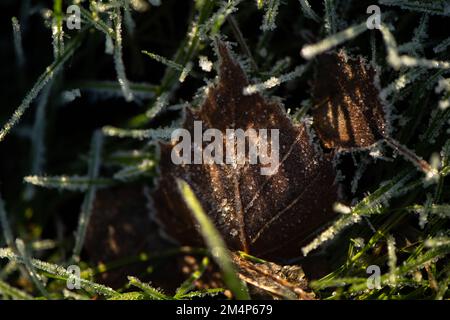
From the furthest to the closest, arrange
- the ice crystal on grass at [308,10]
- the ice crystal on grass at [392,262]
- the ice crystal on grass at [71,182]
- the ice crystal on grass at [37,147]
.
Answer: the ice crystal on grass at [37,147] → the ice crystal on grass at [71,182] → the ice crystal on grass at [308,10] → the ice crystal on grass at [392,262]

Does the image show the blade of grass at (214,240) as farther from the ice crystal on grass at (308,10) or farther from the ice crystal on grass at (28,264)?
the ice crystal on grass at (308,10)

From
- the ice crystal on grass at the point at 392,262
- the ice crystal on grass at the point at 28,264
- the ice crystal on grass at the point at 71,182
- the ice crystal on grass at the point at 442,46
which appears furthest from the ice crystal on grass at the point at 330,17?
the ice crystal on grass at the point at 28,264

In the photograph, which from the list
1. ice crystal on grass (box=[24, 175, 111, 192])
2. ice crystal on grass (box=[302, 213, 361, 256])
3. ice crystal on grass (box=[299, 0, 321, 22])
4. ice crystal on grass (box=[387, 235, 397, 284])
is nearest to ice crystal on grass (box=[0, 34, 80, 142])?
ice crystal on grass (box=[24, 175, 111, 192])

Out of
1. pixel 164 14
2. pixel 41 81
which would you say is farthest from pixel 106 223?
pixel 164 14

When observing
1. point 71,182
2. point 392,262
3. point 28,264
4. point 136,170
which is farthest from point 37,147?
point 392,262

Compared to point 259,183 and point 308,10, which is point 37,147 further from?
point 308,10

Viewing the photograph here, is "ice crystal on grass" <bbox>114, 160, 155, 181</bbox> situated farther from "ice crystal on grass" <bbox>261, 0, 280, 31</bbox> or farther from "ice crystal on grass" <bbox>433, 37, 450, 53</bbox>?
"ice crystal on grass" <bbox>433, 37, 450, 53</bbox>

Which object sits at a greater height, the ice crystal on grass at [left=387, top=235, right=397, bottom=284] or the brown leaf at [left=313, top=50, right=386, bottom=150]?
the brown leaf at [left=313, top=50, right=386, bottom=150]
